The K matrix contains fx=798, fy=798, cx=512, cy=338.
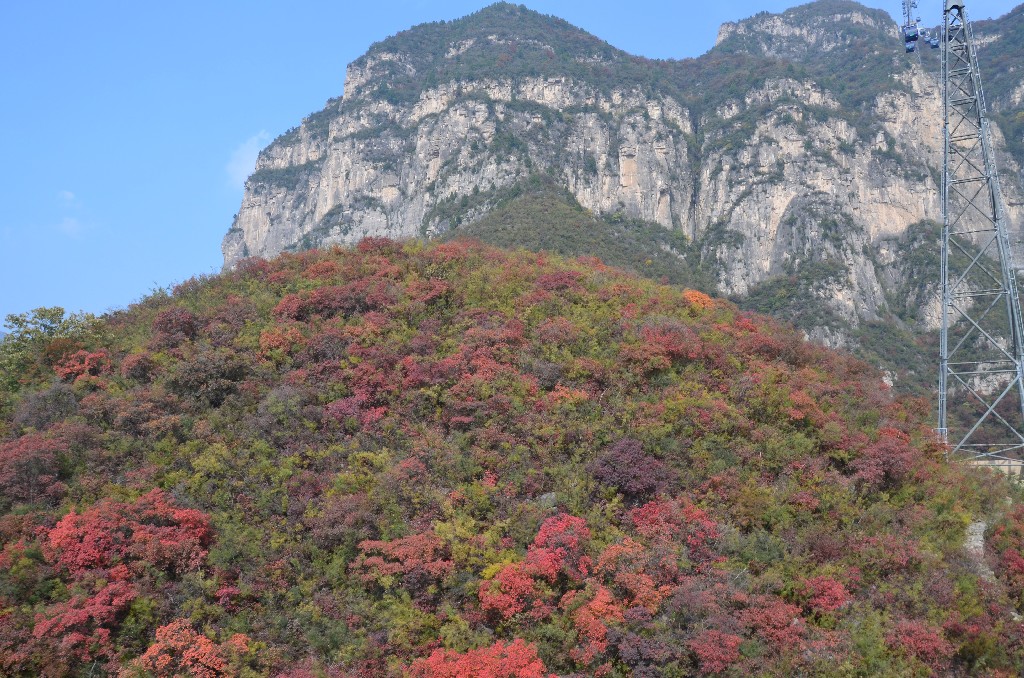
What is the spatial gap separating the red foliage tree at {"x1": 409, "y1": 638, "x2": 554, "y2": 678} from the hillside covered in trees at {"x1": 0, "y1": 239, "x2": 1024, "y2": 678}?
0.05 meters

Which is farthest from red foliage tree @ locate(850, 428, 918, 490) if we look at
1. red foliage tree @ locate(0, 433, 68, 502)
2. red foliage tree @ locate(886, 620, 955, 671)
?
red foliage tree @ locate(0, 433, 68, 502)

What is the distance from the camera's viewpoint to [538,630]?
14.1 meters

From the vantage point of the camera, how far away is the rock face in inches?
3664

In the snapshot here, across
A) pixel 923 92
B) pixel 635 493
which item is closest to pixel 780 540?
pixel 635 493

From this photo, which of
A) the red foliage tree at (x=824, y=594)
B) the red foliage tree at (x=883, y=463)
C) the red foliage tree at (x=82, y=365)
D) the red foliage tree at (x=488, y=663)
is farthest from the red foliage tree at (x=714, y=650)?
the red foliage tree at (x=82, y=365)

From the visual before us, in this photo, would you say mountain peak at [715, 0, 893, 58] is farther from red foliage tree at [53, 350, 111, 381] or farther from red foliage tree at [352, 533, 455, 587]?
red foliage tree at [352, 533, 455, 587]

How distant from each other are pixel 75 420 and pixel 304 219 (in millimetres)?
110096

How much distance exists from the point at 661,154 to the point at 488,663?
99.9 metres

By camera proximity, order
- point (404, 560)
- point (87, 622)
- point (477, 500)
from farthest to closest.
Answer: point (477, 500)
point (404, 560)
point (87, 622)

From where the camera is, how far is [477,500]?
→ 671 inches

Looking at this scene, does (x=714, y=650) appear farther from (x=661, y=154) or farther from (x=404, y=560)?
(x=661, y=154)

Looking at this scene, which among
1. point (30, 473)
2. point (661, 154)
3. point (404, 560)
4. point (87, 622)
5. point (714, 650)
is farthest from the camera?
point (661, 154)

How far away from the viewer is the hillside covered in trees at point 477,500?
1424cm

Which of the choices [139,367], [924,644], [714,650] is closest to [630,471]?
[714,650]
